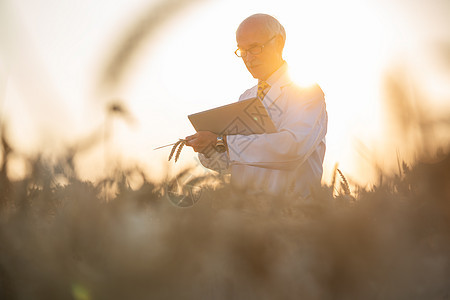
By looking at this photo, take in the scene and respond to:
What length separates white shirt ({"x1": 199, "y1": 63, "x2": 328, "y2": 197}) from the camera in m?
1.82

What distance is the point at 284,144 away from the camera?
187cm

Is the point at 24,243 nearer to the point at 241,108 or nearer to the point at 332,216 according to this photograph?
the point at 332,216

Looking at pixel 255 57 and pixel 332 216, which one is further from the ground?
pixel 255 57

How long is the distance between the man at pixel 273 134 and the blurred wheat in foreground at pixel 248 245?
1.63 ft

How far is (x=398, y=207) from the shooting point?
1.92 ft

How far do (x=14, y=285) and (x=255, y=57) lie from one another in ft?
7.53

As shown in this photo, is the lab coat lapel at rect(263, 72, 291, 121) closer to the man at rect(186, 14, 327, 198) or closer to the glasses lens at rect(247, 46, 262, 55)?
the man at rect(186, 14, 327, 198)

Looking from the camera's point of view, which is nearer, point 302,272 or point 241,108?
point 302,272

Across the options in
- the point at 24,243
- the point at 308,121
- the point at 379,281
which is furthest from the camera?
the point at 308,121

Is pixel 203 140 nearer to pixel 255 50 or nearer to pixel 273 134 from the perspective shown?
pixel 273 134

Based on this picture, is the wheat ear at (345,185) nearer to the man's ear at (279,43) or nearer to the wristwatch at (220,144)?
the wristwatch at (220,144)

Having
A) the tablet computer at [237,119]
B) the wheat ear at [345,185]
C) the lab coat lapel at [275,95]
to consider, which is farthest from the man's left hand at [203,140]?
the wheat ear at [345,185]

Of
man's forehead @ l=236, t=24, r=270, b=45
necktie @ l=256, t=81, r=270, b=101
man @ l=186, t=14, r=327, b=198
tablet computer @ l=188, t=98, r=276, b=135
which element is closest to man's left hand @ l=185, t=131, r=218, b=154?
man @ l=186, t=14, r=327, b=198

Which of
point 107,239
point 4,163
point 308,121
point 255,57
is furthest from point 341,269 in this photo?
point 255,57
